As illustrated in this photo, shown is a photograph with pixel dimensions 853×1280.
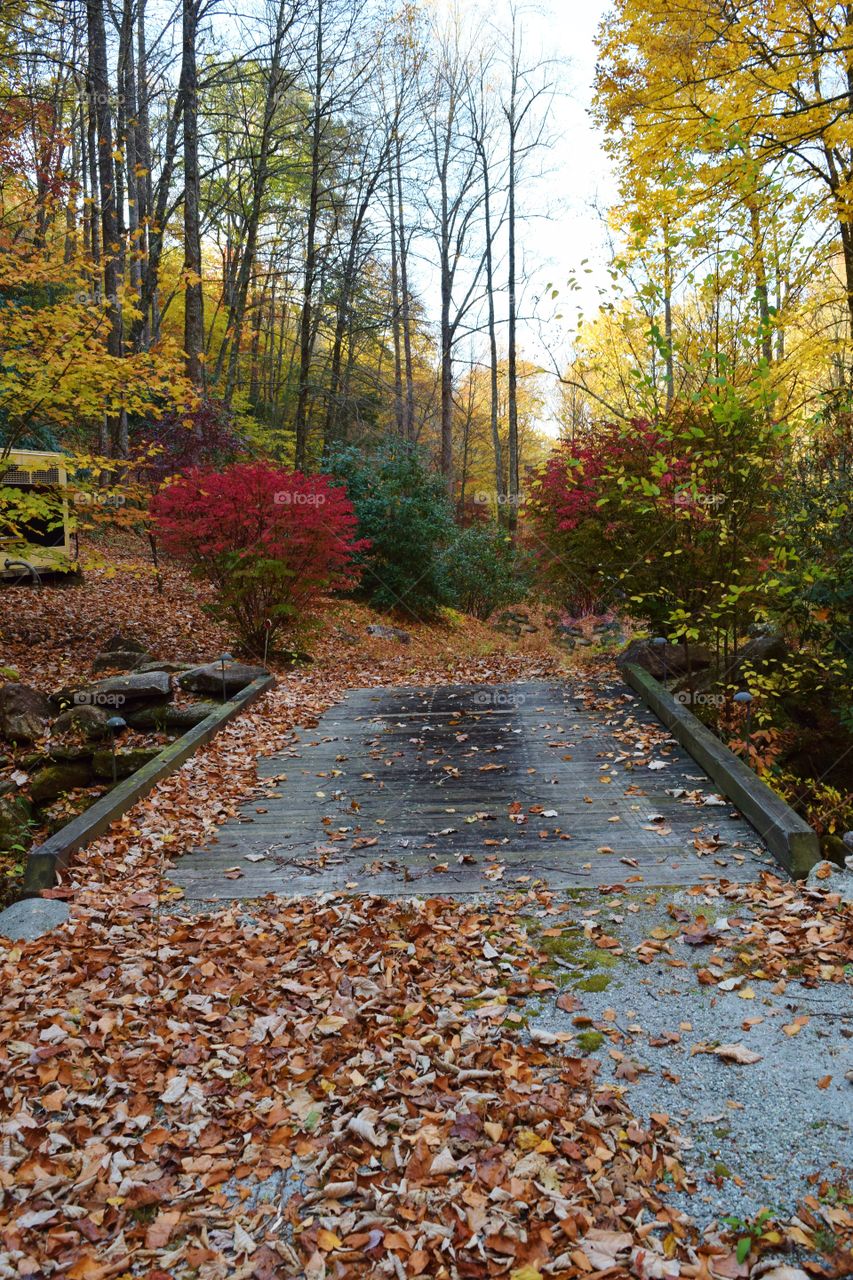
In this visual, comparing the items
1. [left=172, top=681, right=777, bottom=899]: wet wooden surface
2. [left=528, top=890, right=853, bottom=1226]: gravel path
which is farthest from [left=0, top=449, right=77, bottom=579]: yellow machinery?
[left=528, top=890, right=853, bottom=1226]: gravel path

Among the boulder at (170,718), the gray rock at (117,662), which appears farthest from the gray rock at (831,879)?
the gray rock at (117,662)

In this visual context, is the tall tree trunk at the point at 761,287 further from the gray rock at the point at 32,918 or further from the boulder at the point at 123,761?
the boulder at the point at 123,761

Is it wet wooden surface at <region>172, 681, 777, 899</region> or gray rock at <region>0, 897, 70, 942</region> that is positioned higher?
wet wooden surface at <region>172, 681, 777, 899</region>

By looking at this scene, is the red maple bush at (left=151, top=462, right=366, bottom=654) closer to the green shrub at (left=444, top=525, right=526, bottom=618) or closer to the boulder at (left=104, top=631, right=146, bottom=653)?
the boulder at (left=104, top=631, right=146, bottom=653)

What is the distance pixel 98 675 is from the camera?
27.3ft

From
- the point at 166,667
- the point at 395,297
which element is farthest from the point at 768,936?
the point at 395,297

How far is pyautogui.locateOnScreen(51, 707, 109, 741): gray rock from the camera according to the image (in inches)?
281

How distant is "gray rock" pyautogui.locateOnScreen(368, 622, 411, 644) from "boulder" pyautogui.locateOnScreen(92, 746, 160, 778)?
21.2ft

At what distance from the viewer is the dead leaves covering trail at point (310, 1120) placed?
2.09m

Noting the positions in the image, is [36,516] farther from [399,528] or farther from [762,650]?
[399,528]

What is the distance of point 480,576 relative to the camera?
1711 centimetres

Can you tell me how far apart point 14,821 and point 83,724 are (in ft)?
4.06

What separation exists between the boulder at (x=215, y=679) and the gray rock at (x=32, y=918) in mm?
4016

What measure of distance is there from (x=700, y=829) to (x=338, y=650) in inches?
298
